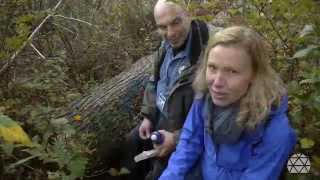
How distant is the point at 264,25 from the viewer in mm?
3590

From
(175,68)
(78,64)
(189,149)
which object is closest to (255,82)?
(189,149)

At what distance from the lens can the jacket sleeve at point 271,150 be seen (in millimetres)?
2527

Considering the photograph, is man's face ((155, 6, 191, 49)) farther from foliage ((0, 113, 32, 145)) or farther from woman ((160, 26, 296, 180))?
foliage ((0, 113, 32, 145))

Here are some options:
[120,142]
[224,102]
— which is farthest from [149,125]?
[224,102]

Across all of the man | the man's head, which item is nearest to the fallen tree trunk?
Result: the man

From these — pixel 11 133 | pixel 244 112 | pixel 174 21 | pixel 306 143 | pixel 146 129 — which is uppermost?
pixel 174 21

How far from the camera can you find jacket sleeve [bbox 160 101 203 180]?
9.48ft

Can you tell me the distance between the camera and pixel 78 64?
598 centimetres

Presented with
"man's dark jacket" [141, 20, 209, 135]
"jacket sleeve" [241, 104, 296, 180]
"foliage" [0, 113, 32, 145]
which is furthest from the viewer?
"man's dark jacket" [141, 20, 209, 135]

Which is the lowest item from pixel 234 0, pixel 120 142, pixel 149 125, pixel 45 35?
pixel 120 142

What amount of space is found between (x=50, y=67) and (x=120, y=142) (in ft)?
3.98

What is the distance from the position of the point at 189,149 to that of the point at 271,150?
1.76 feet

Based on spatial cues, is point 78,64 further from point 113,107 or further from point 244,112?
point 244,112

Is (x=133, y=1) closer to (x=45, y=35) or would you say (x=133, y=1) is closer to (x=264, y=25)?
(x=45, y=35)
